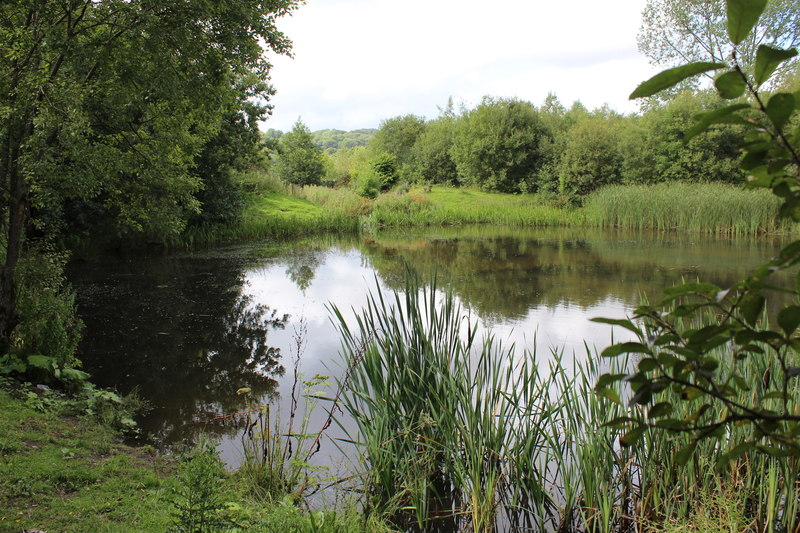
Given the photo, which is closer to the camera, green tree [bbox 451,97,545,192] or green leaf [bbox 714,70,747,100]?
green leaf [bbox 714,70,747,100]

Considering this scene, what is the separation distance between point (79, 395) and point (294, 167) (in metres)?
26.8

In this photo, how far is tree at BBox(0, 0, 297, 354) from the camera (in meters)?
5.04

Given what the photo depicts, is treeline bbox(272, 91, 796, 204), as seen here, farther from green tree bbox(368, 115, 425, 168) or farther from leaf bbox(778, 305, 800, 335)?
leaf bbox(778, 305, 800, 335)

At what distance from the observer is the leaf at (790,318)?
28.6 inches

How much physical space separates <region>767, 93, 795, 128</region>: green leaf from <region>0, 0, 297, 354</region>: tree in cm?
546

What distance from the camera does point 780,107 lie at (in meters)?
0.69

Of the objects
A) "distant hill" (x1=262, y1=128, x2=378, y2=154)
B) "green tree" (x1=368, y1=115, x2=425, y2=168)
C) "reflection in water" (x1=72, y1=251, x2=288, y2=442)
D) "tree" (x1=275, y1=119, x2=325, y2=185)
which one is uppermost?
"distant hill" (x1=262, y1=128, x2=378, y2=154)

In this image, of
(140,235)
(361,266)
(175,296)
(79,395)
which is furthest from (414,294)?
(140,235)

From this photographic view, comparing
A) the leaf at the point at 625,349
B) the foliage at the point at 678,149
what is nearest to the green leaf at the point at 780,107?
the leaf at the point at 625,349

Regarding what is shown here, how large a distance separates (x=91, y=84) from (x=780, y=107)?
6.54 metres

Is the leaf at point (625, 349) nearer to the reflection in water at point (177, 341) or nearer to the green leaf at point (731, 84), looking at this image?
the green leaf at point (731, 84)

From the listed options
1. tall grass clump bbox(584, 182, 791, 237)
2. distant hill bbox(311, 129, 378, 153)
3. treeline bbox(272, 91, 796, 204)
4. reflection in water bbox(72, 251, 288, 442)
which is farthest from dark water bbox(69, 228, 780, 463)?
distant hill bbox(311, 129, 378, 153)

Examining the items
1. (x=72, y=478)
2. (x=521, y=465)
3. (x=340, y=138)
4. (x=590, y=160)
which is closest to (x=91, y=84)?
(x=72, y=478)

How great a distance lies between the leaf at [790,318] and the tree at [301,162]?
30.5 metres
